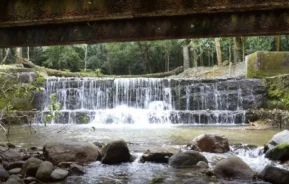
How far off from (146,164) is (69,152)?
1.73m

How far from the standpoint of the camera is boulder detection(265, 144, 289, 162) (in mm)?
7996

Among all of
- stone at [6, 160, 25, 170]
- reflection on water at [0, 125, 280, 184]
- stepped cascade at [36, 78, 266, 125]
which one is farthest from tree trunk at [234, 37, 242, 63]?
stone at [6, 160, 25, 170]

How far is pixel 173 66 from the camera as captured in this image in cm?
3891

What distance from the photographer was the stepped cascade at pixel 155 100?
52.7ft

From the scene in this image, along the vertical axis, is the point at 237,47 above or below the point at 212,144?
above

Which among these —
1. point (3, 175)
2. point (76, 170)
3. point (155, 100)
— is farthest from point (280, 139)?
point (155, 100)

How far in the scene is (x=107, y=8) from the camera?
4105 millimetres

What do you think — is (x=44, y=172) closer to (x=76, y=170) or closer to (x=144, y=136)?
(x=76, y=170)

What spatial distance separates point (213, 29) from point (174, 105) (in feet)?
44.0

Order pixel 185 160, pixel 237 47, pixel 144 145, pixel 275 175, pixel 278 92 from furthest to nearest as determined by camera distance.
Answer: pixel 237 47
pixel 278 92
pixel 144 145
pixel 185 160
pixel 275 175

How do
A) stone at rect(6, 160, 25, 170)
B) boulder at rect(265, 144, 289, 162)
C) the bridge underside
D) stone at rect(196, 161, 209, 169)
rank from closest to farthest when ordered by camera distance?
the bridge underside
stone at rect(6, 160, 25, 170)
stone at rect(196, 161, 209, 169)
boulder at rect(265, 144, 289, 162)

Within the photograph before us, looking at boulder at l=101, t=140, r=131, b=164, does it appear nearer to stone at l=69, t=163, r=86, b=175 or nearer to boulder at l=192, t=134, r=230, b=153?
stone at l=69, t=163, r=86, b=175

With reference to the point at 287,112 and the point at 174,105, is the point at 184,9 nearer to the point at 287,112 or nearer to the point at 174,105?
the point at 287,112

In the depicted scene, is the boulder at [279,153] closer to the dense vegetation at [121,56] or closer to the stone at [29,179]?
A: the stone at [29,179]
